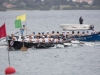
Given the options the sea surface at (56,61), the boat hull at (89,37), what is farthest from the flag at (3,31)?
the boat hull at (89,37)

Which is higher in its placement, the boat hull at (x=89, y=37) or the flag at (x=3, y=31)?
the flag at (x=3, y=31)

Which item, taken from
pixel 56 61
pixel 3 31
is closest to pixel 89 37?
Result: pixel 56 61

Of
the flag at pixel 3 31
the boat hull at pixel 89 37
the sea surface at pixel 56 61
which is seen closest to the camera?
the flag at pixel 3 31

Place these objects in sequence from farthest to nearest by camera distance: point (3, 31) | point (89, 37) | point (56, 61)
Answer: point (89, 37), point (56, 61), point (3, 31)

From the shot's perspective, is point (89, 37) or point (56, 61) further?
point (89, 37)

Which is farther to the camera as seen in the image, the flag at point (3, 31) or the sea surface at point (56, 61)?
the sea surface at point (56, 61)

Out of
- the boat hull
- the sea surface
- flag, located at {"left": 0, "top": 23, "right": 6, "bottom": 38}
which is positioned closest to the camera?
flag, located at {"left": 0, "top": 23, "right": 6, "bottom": 38}

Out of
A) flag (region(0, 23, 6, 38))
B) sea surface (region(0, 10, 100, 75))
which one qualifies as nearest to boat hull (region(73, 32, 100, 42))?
sea surface (region(0, 10, 100, 75))

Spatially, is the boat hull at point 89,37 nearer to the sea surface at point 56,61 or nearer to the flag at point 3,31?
the sea surface at point 56,61

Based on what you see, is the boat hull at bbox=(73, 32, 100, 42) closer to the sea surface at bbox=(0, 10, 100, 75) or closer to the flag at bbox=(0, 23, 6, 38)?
the sea surface at bbox=(0, 10, 100, 75)

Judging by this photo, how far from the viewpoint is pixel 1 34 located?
1519 inches

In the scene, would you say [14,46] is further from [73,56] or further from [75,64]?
[75,64]

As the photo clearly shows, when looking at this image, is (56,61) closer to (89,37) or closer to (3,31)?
(3,31)

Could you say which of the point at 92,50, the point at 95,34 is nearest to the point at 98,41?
the point at 95,34
